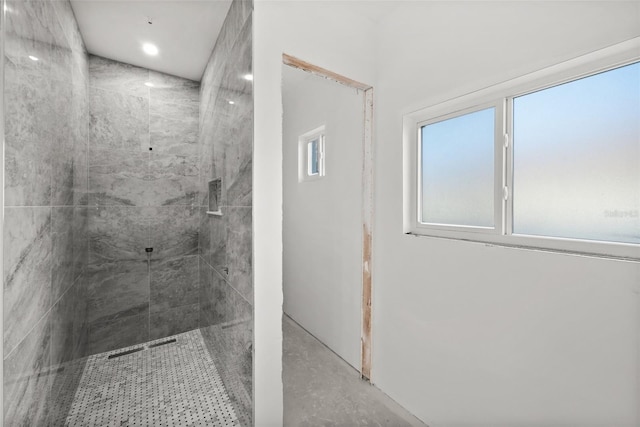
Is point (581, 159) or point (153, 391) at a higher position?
point (581, 159)

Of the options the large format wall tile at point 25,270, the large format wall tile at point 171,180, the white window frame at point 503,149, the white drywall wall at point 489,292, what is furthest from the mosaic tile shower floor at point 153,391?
the white window frame at point 503,149

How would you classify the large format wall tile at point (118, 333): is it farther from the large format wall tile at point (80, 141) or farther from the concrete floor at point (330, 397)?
the concrete floor at point (330, 397)

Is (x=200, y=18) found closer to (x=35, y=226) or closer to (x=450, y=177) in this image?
(x=35, y=226)

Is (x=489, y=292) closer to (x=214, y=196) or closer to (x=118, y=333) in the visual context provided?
(x=214, y=196)

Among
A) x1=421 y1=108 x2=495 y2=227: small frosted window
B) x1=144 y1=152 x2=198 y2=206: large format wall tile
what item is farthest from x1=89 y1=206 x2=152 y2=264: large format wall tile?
x1=421 y1=108 x2=495 y2=227: small frosted window

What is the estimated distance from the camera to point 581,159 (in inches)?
43.9

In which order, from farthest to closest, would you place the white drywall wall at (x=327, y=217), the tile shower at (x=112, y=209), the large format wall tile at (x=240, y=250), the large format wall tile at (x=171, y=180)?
1. the large format wall tile at (x=171, y=180)
2. the white drywall wall at (x=327, y=217)
3. the large format wall tile at (x=240, y=250)
4. the tile shower at (x=112, y=209)

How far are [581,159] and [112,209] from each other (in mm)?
3217

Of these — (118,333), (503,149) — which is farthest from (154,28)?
(118,333)

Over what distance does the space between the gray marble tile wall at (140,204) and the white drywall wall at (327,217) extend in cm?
102

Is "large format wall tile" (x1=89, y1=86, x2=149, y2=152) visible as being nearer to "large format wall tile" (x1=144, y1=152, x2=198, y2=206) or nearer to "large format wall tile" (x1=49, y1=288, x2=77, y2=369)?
"large format wall tile" (x1=144, y1=152, x2=198, y2=206)

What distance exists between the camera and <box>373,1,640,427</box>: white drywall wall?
1.00m

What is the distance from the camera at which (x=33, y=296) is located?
43.3 inches

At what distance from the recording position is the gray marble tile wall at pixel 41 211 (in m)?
0.93
